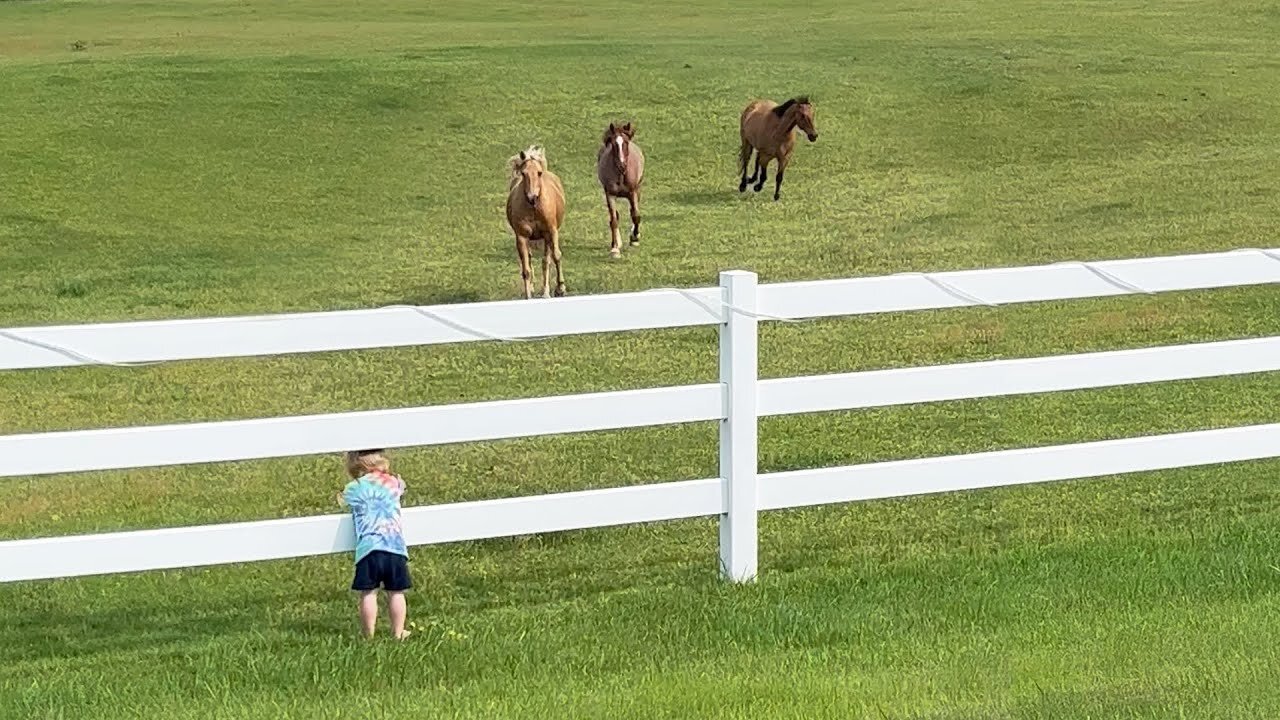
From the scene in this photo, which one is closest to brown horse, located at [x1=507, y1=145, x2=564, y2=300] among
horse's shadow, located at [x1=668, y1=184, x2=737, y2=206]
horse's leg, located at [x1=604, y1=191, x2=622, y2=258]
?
horse's leg, located at [x1=604, y1=191, x2=622, y2=258]

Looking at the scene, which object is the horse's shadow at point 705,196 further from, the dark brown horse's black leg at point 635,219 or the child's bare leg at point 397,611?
the child's bare leg at point 397,611

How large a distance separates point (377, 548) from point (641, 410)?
1.20m

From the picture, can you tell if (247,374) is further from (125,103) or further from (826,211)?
(125,103)

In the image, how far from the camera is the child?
6.46 m

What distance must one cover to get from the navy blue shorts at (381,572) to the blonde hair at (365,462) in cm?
34

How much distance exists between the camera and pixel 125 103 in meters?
30.3

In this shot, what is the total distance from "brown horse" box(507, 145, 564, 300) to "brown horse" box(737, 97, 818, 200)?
7.30 m

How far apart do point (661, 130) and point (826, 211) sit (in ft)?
22.9

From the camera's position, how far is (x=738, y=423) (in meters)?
7.06

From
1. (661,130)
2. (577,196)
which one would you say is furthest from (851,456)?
(661,130)

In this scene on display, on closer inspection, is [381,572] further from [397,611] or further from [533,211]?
[533,211]

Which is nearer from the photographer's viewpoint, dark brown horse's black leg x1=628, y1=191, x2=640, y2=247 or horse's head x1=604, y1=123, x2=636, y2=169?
horse's head x1=604, y1=123, x2=636, y2=169

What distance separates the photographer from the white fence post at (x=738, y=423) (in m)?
6.99

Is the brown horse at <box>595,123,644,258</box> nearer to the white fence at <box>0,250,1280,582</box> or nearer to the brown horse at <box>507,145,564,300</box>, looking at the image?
the brown horse at <box>507,145,564,300</box>
